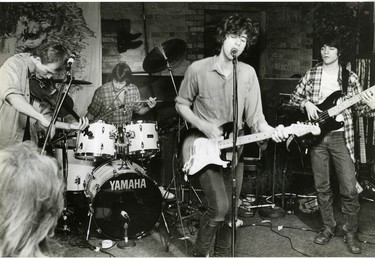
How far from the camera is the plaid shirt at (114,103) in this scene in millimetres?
3605

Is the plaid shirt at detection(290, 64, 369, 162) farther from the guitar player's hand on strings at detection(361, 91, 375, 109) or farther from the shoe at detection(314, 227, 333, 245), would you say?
the shoe at detection(314, 227, 333, 245)

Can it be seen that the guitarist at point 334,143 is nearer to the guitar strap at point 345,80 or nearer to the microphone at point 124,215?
the guitar strap at point 345,80

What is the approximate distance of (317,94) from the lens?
3.04 metres

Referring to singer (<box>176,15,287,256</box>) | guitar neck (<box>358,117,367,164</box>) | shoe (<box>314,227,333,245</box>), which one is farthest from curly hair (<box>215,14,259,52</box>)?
shoe (<box>314,227,333,245</box>)

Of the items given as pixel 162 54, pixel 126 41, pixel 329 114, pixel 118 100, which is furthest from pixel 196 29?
pixel 329 114

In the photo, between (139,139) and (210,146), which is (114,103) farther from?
(210,146)

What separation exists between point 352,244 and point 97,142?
183 centimetres

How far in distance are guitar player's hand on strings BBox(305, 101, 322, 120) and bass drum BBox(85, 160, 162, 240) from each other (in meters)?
1.20

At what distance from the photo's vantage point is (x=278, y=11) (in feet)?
13.2

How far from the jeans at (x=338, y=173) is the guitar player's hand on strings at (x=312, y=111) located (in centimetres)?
15

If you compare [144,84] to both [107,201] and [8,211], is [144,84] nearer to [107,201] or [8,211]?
[107,201]

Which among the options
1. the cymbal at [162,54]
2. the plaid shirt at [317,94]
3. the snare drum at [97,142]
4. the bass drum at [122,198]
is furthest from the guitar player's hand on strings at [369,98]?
the snare drum at [97,142]

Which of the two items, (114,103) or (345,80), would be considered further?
(114,103)

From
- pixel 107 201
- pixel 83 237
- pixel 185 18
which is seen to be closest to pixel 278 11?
pixel 185 18
